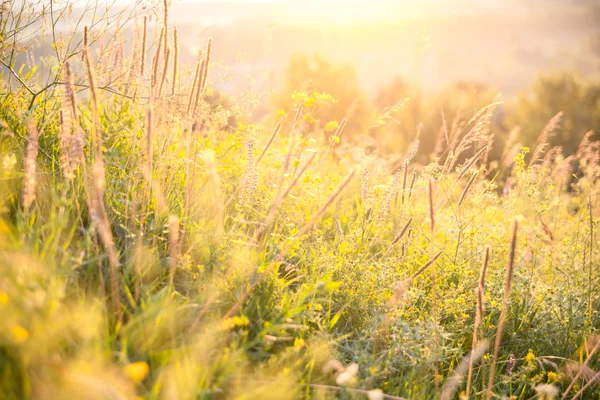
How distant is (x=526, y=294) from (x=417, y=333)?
3.81ft

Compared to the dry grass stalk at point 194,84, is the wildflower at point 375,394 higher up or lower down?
lower down

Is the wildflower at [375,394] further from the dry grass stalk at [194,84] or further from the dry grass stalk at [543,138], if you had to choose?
the dry grass stalk at [543,138]

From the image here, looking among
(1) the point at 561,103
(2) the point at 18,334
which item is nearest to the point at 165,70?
(2) the point at 18,334

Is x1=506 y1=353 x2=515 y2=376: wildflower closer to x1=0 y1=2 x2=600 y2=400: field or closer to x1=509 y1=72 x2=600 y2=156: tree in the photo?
x1=0 y1=2 x2=600 y2=400: field

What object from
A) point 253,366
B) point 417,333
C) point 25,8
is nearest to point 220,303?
point 253,366

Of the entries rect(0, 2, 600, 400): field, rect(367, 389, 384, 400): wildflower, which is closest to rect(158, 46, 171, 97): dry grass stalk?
rect(0, 2, 600, 400): field

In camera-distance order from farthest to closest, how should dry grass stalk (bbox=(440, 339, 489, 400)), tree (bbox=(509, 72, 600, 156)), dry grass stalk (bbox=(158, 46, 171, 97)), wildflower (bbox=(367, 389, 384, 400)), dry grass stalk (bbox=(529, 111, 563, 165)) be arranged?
1. tree (bbox=(509, 72, 600, 156))
2. dry grass stalk (bbox=(529, 111, 563, 165))
3. dry grass stalk (bbox=(158, 46, 171, 97))
4. dry grass stalk (bbox=(440, 339, 489, 400))
5. wildflower (bbox=(367, 389, 384, 400))

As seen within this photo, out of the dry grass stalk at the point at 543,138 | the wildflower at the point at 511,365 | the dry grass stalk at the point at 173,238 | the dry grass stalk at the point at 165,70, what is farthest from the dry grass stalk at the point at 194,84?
the dry grass stalk at the point at 543,138

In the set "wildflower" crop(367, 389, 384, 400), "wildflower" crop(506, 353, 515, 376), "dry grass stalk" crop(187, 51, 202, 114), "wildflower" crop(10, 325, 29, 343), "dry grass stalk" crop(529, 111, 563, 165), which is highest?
"dry grass stalk" crop(187, 51, 202, 114)

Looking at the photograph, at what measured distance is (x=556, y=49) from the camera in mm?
162250

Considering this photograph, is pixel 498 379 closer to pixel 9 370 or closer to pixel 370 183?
pixel 370 183

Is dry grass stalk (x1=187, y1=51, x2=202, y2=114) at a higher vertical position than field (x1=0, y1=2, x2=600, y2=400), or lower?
higher

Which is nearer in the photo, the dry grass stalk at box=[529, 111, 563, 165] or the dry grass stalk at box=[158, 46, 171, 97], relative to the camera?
the dry grass stalk at box=[158, 46, 171, 97]

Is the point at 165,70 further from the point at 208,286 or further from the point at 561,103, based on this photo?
the point at 561,103
